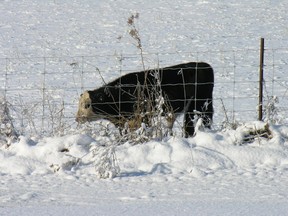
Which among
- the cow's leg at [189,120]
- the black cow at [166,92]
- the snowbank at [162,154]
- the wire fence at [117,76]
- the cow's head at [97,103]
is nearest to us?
the snowbank at [162,154]

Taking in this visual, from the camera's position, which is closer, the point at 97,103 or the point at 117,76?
the point at 97,103

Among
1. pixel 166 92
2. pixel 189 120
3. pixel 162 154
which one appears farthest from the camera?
pixel 166 92

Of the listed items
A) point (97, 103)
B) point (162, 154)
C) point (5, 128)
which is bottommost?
point (162, 154)

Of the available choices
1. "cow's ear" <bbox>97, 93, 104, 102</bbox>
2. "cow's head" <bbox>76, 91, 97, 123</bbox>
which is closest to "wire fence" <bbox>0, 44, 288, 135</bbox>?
"cow's head" <bbox>76, 91, 97, 123</bbox>

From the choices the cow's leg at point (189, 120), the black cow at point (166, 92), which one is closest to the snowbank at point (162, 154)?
the cow's leg at point (189, 120)

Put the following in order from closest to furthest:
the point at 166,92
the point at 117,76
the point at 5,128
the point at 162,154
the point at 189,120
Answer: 1. the point at 162,154
2. the point at 5,128
3. the point at 189,120
4. the point at 166,92
5. the point at 117,76

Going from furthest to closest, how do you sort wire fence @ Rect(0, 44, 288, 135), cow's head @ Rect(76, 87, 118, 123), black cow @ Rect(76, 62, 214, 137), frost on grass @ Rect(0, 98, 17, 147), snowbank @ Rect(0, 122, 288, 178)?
wire fence @ Rect(0, 44, 288, 135) < cow's head @ Rect(76, 87, 118, 123) < black cow @ Rect(76, 62, 214, 137) < frost on grass @ Rect(0, 98, 17, 147) < snowbank @ Rect(0, 122, 288, 178)

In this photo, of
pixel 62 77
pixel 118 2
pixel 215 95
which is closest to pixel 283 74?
pixel 215 95

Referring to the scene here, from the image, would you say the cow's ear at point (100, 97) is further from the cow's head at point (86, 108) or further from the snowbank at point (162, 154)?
the snowbank at point (162, 154)

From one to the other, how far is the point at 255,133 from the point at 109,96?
103 inches

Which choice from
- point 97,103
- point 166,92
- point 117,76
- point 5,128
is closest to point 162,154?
point 5,128

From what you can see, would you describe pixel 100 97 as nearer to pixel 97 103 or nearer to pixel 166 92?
pixel 97 103

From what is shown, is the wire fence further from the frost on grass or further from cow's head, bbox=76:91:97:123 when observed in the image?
the frost on grass

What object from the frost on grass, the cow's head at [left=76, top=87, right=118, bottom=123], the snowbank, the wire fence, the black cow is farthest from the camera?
the wire fence
